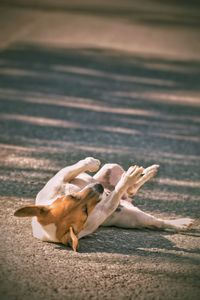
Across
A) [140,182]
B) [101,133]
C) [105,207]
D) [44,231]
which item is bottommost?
[44,231]

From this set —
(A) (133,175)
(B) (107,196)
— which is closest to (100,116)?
(A) (133,175)

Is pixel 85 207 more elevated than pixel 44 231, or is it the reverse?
pixel 85 207

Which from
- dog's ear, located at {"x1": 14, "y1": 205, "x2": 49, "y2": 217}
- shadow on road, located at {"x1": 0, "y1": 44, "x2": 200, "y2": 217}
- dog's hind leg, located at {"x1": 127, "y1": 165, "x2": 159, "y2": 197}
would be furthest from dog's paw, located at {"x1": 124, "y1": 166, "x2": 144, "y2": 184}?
dog's ear, located at {"x1": 14, "y1": 205, "x2": 49, "y2": 217}

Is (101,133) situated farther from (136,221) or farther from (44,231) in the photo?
(44,231)

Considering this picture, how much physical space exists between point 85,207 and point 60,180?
405mm

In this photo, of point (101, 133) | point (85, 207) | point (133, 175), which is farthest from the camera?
point (101, 133)

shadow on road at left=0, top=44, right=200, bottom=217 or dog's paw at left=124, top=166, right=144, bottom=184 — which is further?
shadow on road at left=0, top=44, right=200, bottom=217

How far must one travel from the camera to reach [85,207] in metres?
4.62

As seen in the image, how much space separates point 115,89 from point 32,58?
7.90 ft

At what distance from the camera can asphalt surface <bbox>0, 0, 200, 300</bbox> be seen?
438 cm

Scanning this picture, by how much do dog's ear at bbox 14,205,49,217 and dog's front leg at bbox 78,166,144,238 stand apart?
1.18ft

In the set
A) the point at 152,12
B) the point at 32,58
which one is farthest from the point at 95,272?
the point at 152,12

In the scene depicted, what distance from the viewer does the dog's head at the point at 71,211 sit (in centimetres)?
457

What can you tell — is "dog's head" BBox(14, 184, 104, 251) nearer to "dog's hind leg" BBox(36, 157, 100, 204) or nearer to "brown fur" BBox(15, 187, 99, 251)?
"brown fur" BBox(15, 187, 99, 251)
